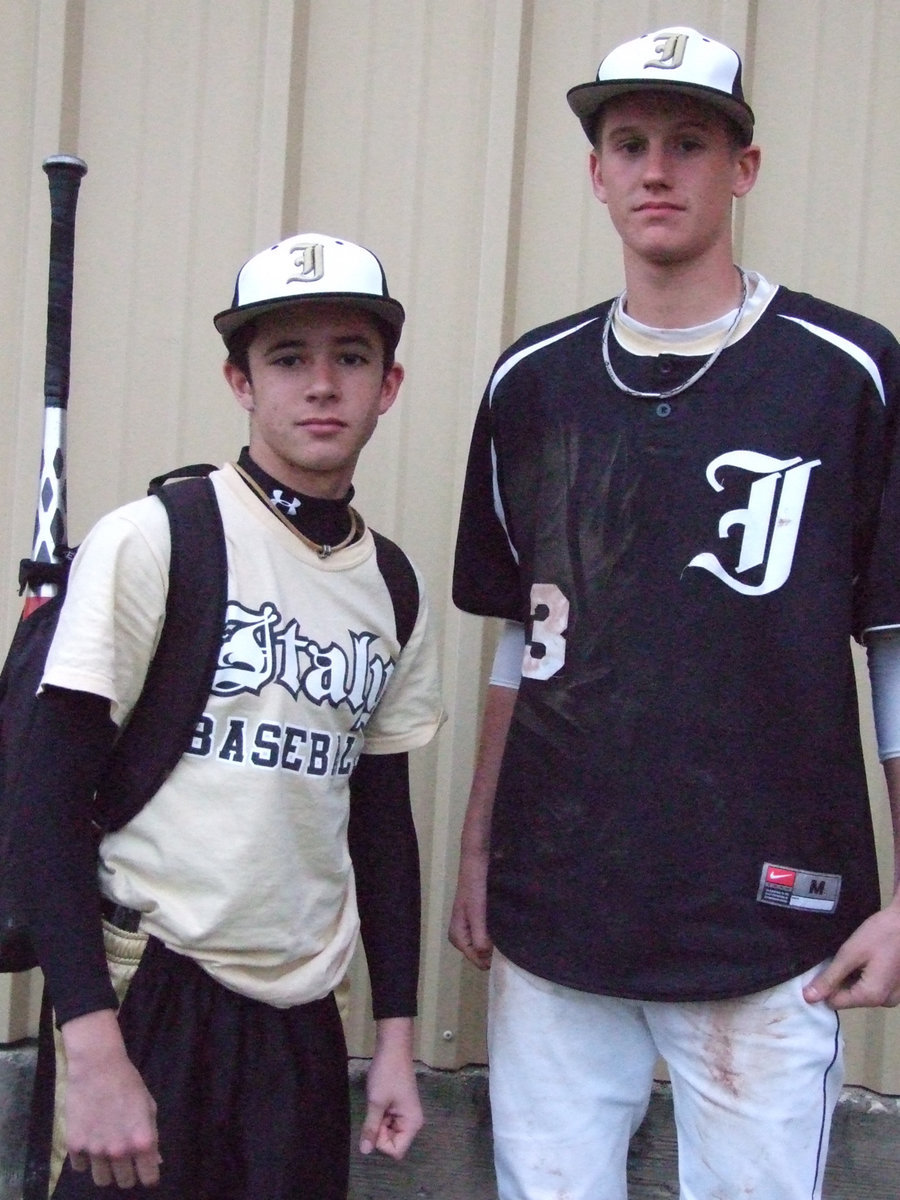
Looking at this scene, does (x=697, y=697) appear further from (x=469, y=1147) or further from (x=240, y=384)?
(x=469, y=1147)

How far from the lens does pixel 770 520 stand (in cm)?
199

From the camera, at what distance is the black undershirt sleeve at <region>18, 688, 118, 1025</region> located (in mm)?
1791

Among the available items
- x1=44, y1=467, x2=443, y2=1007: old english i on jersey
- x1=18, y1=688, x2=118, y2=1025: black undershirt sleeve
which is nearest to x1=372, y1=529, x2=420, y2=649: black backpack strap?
x1=44, y1=467, x2=443, y2=1007: old english i on jersey

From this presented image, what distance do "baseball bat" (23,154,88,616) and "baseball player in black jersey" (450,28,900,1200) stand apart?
842 millimetres

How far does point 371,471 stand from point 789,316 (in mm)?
1234

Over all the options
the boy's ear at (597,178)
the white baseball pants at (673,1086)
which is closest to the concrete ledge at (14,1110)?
the white baseball pants at (673,1086)

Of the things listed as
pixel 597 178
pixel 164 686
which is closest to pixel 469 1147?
pixel 164 686

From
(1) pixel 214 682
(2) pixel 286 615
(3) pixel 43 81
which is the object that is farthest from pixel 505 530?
(3) pixel 43 81

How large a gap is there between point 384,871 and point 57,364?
1.08 meters

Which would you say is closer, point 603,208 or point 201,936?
point 201,936

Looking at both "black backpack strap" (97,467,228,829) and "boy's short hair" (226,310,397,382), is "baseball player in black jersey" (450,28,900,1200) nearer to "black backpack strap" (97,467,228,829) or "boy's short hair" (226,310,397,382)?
"boy's short hair" (226,310,397,382)

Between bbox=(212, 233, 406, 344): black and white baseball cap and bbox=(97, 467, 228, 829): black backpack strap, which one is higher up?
bbox=(212, 233, 406, 344): black and white baseball cap

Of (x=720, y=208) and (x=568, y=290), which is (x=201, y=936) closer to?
(x=720, y=208)

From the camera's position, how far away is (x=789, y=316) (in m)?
2.07
